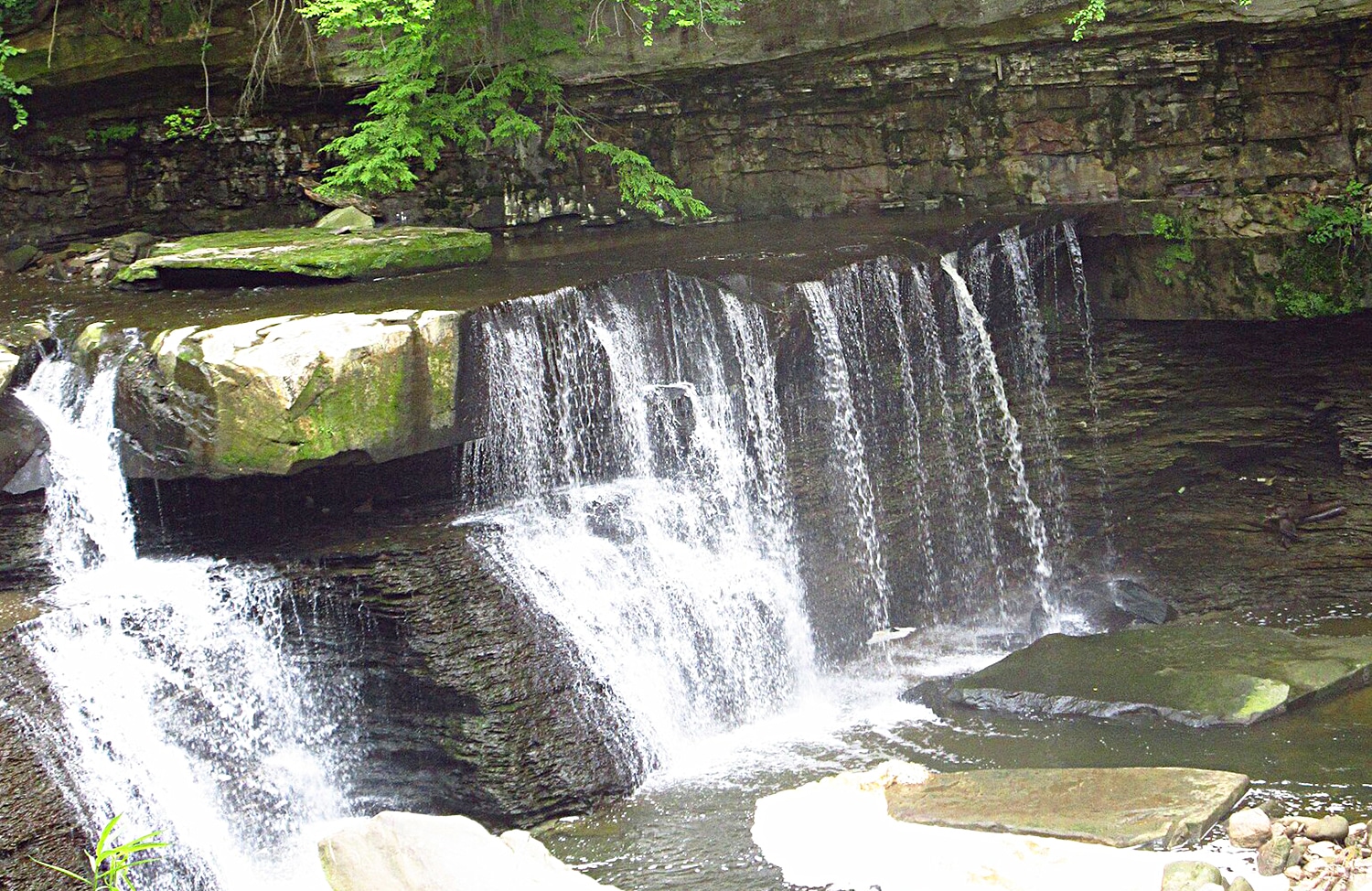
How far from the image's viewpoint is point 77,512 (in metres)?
6.86

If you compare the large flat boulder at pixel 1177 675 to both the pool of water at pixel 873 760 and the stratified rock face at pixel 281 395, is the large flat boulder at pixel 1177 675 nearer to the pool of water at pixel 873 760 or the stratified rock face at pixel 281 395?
the pool of water at pixel 873 760

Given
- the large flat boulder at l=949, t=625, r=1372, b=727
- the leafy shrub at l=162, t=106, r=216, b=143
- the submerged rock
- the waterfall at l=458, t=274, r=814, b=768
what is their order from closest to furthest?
1. the submerged rock
2. the large flat boulder at l=949, t=625, r=1372, b=727
3. the waterfall at l=458, t=274, r=814, b=768
4. the leafy shrub at l=162, t=106, r=216, b=143

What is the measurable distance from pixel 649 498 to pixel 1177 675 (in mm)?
2972

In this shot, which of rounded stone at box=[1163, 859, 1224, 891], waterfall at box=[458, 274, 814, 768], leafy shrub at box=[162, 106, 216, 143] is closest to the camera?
rounded stone at box=[1163, 859, 1224, 891]

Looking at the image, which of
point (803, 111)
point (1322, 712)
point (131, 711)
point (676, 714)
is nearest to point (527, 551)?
point (676, 714)

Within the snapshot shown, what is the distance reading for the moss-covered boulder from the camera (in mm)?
8500

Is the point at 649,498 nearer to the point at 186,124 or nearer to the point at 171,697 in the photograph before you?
the point at 171,697

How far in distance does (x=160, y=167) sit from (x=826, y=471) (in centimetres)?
587

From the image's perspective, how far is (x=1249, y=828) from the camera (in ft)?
17.1

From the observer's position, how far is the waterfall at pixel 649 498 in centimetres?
699

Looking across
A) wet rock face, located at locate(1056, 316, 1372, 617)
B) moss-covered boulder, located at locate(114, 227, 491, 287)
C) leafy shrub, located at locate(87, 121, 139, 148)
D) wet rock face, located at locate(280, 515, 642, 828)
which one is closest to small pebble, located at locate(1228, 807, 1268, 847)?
wet rock face, located at locate(280, 515, 642, 828)

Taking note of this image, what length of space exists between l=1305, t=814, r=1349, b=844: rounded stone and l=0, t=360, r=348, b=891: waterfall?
410cm

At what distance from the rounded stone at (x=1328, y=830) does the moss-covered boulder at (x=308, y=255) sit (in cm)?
612

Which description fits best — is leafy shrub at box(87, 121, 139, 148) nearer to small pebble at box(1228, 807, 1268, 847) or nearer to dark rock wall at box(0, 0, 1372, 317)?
dark rock wall at box(0, 0, 1372, 317)
